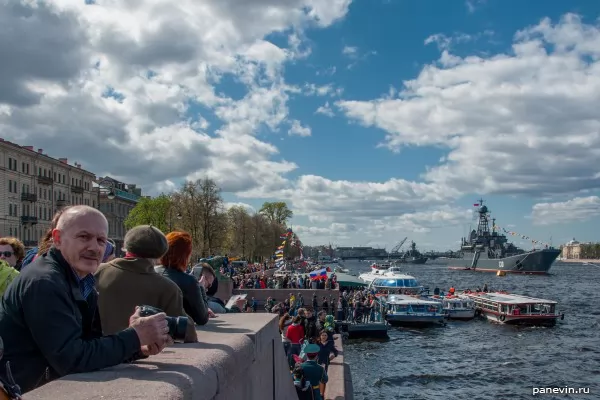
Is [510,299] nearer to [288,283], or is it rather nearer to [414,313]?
[414,313]

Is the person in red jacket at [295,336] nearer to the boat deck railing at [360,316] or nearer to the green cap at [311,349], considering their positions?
the green cap at [311,349]

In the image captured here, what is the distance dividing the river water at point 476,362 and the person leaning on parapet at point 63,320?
19.4 m

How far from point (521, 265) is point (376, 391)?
383 ft

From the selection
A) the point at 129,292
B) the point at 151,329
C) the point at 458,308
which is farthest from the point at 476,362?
the point at 151,329

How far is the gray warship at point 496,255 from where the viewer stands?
12769 centimetres

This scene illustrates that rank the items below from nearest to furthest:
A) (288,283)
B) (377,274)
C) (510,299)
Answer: (510,299), (288,283), (377,274)

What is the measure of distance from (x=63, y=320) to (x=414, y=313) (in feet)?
131

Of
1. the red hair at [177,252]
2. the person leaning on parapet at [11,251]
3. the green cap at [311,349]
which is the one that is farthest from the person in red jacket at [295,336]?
the red hair at [177,252]

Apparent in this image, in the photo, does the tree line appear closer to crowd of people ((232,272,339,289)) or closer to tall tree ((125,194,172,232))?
tall tree ((125,194,172,232))

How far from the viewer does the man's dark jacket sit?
8.44 feet

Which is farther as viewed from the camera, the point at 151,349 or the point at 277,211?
the point at 277,211

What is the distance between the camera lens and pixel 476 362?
2848 cm

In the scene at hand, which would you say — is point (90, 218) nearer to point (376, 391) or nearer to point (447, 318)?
point (376, 391)

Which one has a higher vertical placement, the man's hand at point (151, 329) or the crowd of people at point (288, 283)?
the man's hand at point (151, 329)
